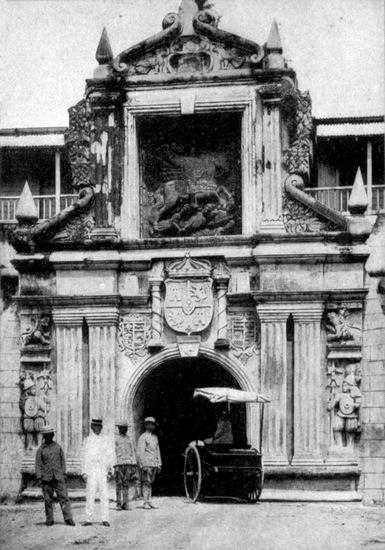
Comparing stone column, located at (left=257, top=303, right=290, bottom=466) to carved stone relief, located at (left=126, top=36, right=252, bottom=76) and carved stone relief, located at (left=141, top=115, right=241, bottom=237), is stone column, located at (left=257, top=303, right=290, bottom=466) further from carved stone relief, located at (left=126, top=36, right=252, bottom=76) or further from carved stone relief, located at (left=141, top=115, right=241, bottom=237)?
carved stone relief, located at (left=126, top=36, right=252, bottom=76)

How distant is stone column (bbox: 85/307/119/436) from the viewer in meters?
21.4

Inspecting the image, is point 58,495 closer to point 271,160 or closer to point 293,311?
point 293,311

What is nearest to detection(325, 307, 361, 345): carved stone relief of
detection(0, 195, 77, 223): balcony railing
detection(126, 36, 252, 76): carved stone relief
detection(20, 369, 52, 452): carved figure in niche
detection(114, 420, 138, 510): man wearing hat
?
detection(114, 420, 138, 510): man wearing hat

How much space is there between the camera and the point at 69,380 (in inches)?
848

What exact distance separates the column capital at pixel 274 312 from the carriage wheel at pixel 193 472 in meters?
2.93

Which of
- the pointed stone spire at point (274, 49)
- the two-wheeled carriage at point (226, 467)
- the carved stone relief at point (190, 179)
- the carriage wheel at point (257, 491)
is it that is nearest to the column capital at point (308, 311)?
the two-wheeled carriage at point (226, 467)

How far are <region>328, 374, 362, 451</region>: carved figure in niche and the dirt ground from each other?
133cm

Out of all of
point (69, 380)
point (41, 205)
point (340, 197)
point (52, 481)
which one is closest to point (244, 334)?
point (69, 380)

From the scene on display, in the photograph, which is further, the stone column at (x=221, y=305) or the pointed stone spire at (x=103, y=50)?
the pointed stone spire at (x=103, y=50)

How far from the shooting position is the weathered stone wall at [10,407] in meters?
21.8

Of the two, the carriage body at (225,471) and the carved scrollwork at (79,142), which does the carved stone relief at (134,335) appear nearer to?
the carriage body at (225,471)

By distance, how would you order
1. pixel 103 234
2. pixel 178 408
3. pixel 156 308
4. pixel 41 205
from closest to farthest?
pixel 156 308, pixel 103 234, pixel 41 205, pixel 178 408

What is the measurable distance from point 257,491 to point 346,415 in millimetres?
2332

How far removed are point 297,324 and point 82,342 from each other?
3994mm
